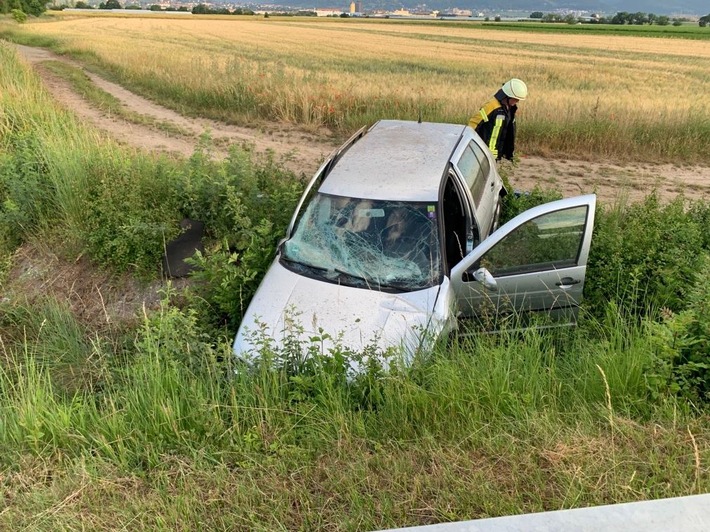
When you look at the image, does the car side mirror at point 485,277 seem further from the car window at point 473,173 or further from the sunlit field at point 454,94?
the sunlit field at point 454,94

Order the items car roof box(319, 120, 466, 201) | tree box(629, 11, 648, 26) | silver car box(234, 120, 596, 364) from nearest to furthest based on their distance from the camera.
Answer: silver car box(234, 120, 596, 364)
car roof box(319, 120, 466, 201)
tree box(629, 11, 648, 26)

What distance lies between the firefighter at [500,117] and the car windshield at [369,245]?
318cm

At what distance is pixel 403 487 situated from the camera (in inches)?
91.5

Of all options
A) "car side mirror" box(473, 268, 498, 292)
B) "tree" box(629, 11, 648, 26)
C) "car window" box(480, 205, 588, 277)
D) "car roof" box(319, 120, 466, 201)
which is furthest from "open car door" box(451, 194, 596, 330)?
"tree" box(629, 11, 648, 26)

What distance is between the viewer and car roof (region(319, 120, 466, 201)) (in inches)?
182

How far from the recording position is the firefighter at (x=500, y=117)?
7.02 metres

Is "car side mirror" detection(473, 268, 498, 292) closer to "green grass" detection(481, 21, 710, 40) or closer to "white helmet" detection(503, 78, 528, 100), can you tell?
"white helmet" detection(503, 78, 528, 100)

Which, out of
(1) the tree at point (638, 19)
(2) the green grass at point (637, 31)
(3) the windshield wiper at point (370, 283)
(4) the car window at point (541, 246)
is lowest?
(3) the windshield wiper at point (370, 283)

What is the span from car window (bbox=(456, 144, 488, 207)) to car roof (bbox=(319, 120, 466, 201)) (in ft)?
0.55

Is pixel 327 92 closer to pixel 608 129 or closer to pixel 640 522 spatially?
pixel 608 129

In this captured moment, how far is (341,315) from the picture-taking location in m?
3.88

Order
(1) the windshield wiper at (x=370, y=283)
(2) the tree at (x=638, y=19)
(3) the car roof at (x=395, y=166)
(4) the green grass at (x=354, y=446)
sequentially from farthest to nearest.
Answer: (2) the tree at (x=638, y=19) < (3) the car roof at (x=395, y=166) < (1) the windshield wiper at (x=370, y=283) < (4) the green grass at (x=354, y=446)

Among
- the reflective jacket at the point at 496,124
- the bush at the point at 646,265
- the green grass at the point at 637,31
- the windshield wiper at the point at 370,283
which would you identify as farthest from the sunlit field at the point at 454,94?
the green grass at the point at 637,31

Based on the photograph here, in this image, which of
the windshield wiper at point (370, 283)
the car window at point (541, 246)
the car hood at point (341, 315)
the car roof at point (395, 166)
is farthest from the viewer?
the car roof at point (395, 166)
